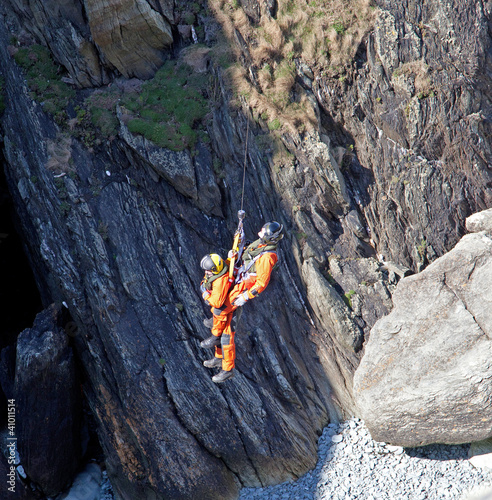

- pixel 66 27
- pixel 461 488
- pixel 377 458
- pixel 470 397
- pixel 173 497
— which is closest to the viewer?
pixel 470 397

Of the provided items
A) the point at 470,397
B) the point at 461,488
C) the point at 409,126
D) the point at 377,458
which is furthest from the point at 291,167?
the point at 461,488

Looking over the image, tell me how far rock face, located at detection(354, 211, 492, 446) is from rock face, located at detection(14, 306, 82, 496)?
381 inches

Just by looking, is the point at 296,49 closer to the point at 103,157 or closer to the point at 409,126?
the point at 409,126

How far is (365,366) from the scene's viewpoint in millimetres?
13562

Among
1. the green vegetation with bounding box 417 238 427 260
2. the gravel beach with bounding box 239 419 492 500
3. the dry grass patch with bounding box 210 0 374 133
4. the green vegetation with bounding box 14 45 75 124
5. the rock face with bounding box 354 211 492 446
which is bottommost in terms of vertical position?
the gravel beach with bounding box 239 419 492 500

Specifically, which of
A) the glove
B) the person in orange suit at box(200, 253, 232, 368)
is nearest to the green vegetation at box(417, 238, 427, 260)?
the glove

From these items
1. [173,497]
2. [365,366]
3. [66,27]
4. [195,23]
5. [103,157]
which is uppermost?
[66,27]

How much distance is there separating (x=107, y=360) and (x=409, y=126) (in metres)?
12.3

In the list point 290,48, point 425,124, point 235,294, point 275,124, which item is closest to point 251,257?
point 235,294

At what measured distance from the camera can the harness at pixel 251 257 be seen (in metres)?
11.9

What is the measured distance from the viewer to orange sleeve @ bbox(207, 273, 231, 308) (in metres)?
12.0

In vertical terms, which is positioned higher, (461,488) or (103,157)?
(103,157)

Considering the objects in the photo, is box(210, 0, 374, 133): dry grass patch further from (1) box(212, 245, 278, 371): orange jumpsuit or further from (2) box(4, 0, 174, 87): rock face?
(1) box(212, 245, 278, 371): orange jumpsuit

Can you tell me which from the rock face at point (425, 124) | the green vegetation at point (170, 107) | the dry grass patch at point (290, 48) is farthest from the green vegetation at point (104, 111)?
the rock face at point (425, 124)
